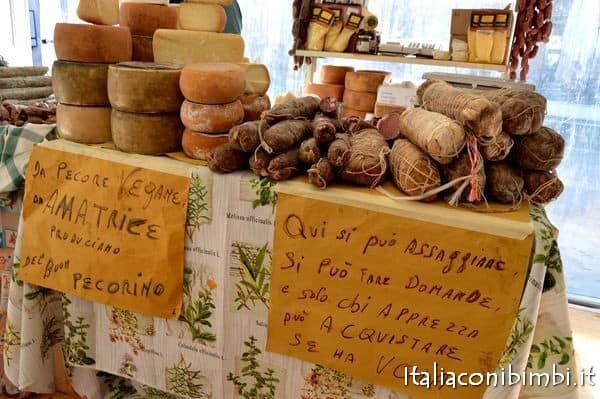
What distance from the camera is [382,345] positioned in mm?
850

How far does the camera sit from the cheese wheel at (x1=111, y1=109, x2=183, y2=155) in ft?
3.19

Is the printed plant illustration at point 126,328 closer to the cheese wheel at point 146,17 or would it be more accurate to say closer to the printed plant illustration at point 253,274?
the printed plant illustration at point 253,274

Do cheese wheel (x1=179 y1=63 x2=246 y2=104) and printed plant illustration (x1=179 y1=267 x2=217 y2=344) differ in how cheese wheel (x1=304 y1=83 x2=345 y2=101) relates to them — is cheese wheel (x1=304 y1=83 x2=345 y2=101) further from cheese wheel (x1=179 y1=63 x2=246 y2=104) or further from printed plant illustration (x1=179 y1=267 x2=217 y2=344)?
printed plant illustration (x1=179 y1=267 x2=217 y2=344)

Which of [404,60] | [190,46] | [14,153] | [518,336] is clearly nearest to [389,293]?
[518,336]

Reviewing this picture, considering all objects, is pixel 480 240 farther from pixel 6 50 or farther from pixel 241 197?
pixel 6 50

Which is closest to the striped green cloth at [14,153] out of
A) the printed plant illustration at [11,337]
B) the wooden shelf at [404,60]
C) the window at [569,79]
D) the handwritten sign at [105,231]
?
the handwritten sign at [105,231]

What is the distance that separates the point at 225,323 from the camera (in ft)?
3.17

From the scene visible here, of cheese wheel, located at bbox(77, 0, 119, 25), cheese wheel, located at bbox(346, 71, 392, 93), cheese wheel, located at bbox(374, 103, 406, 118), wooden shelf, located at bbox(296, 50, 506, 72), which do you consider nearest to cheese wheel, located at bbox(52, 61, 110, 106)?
cheese wheel, located at bbox(77, 0, 119, 25)

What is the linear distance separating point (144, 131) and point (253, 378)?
0.54 meters

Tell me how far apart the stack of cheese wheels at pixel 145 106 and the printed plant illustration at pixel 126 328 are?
0.35 metres

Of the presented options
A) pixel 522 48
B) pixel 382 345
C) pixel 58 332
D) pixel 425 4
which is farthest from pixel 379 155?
pixel 425 4

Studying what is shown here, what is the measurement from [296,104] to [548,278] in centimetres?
55

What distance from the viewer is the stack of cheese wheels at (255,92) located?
3.57 ft

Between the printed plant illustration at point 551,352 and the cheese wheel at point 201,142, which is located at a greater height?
the cheese wheel at point 201,142
